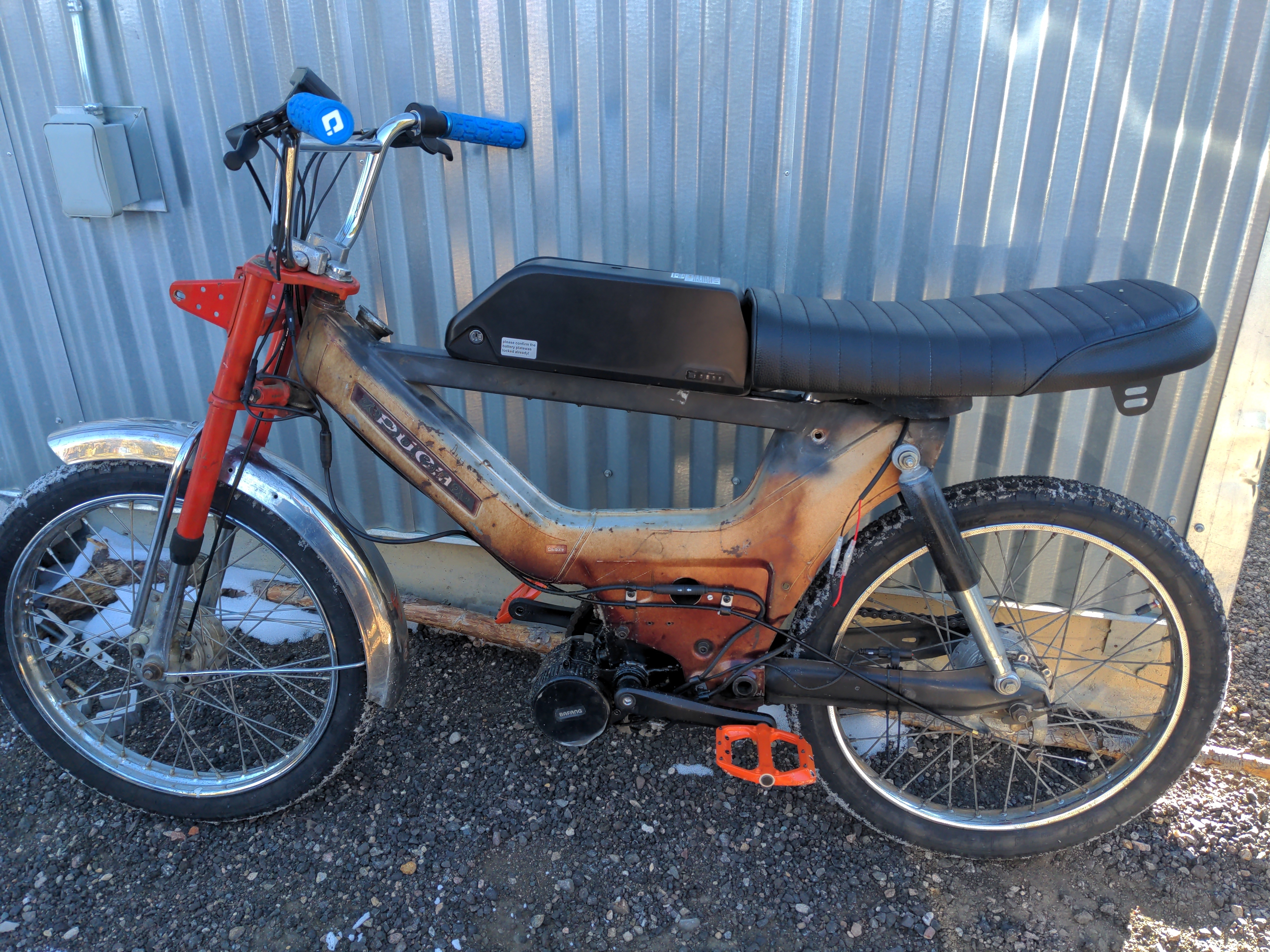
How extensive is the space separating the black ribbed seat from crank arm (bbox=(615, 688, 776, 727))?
80cm

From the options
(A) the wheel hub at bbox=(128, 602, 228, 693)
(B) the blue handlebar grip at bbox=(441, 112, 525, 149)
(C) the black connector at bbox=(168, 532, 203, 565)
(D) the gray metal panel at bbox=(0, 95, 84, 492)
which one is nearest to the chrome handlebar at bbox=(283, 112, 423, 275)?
(B) the blue handlebar grip at bbox=(441, 112, 525, 149)

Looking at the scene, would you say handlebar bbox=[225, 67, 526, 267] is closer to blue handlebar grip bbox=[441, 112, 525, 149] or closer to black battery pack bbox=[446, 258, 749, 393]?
blue handlebar grip bbox=[441, 112, 525, 149]

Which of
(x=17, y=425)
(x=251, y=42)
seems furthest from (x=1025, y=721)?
(x=17, y=425)

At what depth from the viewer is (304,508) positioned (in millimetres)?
2082

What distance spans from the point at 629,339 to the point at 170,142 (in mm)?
1816

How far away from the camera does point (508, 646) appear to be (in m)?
2.94

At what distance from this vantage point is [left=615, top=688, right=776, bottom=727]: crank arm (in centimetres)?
209

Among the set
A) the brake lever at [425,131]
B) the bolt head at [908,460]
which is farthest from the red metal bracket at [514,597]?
the brake lever at [425,131]

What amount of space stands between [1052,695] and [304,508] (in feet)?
6.20

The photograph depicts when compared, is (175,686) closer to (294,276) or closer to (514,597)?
(514,597)

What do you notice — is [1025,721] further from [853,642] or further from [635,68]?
[635,68]

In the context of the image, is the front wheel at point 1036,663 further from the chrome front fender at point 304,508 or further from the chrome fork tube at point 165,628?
the chrome fork tube at point 165,628

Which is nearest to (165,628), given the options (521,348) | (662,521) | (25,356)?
(521,348)

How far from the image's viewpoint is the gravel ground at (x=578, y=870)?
204 cm
